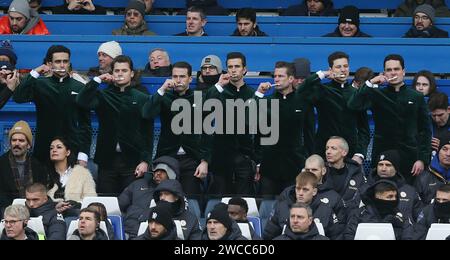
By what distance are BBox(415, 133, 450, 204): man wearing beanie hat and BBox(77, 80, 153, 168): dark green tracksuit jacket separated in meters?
2.73

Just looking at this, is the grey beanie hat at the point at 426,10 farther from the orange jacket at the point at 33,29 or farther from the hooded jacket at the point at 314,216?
the orange jacket at the point at 33,29

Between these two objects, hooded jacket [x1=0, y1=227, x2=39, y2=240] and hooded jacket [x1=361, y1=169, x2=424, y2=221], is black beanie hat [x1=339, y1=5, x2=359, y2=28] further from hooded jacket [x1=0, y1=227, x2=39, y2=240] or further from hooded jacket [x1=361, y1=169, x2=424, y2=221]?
hooded jacket [x1=0, y1=227, x2=39, y2=240]

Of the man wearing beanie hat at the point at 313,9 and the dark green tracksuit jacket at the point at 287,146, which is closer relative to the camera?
the dark green tracksuit jacket at the point at 287,146

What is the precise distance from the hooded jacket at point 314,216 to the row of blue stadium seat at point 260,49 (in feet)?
11.7

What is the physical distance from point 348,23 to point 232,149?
9.59 ft

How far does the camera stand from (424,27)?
19969 mm

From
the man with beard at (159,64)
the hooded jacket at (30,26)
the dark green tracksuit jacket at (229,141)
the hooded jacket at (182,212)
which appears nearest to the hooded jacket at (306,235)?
the hooded jacket at (182,212)

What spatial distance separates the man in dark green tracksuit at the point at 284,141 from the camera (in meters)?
17.4

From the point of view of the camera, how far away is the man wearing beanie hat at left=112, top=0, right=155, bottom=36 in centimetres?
1978

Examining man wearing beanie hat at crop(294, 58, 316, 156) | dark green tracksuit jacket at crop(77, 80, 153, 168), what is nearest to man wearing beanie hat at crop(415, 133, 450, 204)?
man wearing beanie hat at crop(294, 58, 316, 156)

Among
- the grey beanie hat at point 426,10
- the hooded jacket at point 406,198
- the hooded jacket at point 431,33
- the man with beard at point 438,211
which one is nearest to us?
the man with beard at point 438,211

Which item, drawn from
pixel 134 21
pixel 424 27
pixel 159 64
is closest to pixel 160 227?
pixel 159 64
